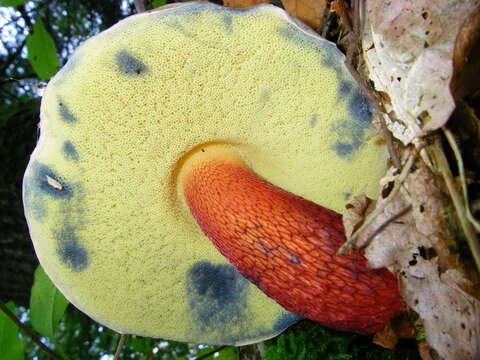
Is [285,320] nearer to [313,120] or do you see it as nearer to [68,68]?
[313,120]

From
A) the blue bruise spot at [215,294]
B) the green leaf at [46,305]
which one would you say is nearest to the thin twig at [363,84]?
the blue bruise spot at [215,294]

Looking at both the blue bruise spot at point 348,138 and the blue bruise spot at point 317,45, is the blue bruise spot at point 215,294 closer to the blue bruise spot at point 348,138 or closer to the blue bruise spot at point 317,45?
the blue bruise spot at point 348,138

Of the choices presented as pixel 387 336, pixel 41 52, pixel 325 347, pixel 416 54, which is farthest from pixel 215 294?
pixel 41 52

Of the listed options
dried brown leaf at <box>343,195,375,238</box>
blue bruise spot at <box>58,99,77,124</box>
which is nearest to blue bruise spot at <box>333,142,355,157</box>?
dried brown leaf at <box>343,195,375,238</box>

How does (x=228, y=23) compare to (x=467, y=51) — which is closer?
(x=467, y=51)

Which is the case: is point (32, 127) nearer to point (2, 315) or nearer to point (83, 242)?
point (2, 315)

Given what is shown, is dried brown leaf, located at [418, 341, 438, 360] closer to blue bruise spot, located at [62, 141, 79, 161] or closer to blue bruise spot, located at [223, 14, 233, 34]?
blue bruise spot, located at [223, 14, 233, 34]
